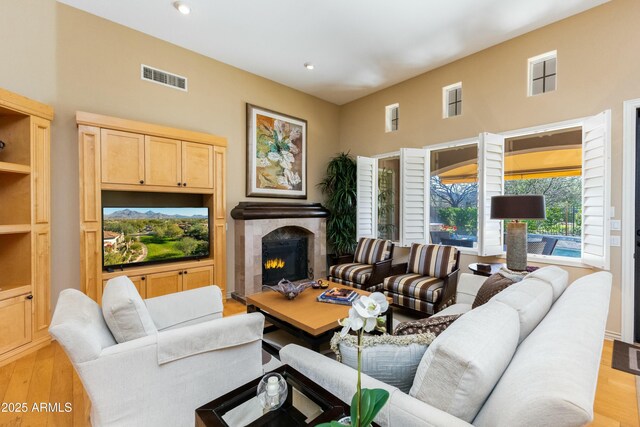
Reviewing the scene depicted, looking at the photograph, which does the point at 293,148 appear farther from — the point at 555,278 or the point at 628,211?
the point at 628,211

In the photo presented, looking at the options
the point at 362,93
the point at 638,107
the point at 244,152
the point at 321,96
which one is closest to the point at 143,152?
the point at 244,152

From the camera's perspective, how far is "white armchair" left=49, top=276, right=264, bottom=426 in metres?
1.34

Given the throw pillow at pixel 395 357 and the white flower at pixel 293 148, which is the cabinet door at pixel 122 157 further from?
the throw pillow at pixel 395 357

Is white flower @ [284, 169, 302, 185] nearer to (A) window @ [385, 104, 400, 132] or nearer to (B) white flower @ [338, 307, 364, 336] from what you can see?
(A) window @ [385, 104, 400, 132]

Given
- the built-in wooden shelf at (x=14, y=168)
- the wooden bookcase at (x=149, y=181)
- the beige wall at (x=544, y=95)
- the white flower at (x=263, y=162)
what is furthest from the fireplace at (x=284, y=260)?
the built-in wooden shelf at (x=14, y=168)

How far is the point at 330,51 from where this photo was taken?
385cm

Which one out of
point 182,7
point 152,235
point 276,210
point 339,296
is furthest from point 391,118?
point 152,235

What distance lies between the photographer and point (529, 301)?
1.43m

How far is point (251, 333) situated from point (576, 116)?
12.5 ft

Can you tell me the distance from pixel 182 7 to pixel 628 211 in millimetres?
4788

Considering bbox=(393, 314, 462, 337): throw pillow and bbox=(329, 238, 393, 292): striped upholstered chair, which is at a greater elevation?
bbox=(393, 314, 462, 337): throw pillow

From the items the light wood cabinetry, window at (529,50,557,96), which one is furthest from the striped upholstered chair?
window at (529,50,557,96)

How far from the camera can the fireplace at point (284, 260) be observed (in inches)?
181

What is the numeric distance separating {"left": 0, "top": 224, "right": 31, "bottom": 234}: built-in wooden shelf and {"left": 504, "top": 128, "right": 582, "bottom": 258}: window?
521 centimetres
